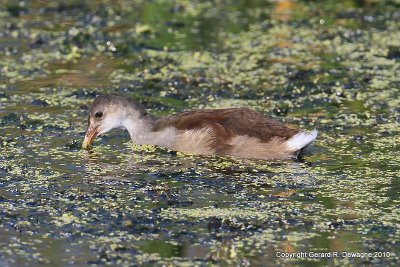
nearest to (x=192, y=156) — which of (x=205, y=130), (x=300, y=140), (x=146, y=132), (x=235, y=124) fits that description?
(x=205, y=130)

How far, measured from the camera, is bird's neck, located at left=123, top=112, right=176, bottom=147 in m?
8.03

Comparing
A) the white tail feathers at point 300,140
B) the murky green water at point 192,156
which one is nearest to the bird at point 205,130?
the white tail feathers at point 300,140

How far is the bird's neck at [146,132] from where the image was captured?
26.3 feet

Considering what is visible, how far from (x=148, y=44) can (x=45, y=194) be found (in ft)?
16.3

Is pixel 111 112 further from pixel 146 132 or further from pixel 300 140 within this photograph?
pixel 300 140

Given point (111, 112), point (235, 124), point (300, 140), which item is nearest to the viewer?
point (300, 140)

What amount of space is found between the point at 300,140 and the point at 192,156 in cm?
85

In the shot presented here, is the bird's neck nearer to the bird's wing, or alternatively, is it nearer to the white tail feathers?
the bird's wing

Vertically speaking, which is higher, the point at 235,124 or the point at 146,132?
the point at 235,124

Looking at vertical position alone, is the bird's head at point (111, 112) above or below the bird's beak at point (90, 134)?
above

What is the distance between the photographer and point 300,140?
7.56m

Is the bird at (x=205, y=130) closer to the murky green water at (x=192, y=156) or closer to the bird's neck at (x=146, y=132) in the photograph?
the bird's neck at (x=146, y=132)

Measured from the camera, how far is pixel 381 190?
6.83 metres

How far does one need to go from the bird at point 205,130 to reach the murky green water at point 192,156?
11 centimetres
